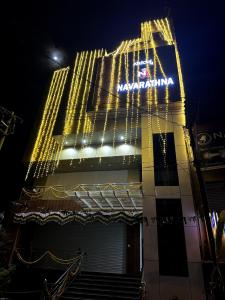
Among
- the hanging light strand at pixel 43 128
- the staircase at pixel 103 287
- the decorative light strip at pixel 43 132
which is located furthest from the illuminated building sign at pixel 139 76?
the staircase at pixel 103 287

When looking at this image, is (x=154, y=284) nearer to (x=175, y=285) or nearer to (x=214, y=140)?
(x=175, y=285)

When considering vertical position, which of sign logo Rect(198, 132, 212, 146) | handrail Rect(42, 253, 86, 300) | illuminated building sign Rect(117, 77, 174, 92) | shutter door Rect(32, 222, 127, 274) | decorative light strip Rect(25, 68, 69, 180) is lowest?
handrail Rect(42, 253, 86, 300)

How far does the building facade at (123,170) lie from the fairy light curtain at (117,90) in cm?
9

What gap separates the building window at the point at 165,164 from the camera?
12.4 meters

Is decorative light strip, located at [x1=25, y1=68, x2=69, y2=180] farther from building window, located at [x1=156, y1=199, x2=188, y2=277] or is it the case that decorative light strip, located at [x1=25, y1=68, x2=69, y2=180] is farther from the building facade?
building window, located at [x1=156, y1=199, x2=188, y2=277]

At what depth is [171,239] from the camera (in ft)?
35.1

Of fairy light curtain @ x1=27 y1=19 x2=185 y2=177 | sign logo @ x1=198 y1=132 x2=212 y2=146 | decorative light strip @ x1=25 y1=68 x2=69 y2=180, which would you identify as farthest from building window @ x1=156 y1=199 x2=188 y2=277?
decorative light strip @ x1=25 y1=68 x2=69 y2=180

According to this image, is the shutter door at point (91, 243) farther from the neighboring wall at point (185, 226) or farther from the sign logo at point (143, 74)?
the sign logo at point (143, 74)

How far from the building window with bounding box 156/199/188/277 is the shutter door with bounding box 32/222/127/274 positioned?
5638 mm

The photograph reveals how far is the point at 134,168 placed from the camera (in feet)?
63.4

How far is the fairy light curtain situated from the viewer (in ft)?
54.1

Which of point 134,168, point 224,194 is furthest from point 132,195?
point 224,194

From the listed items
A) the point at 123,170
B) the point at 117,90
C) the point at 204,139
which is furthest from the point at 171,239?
the point at 117,90

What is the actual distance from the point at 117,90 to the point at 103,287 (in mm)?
14223
